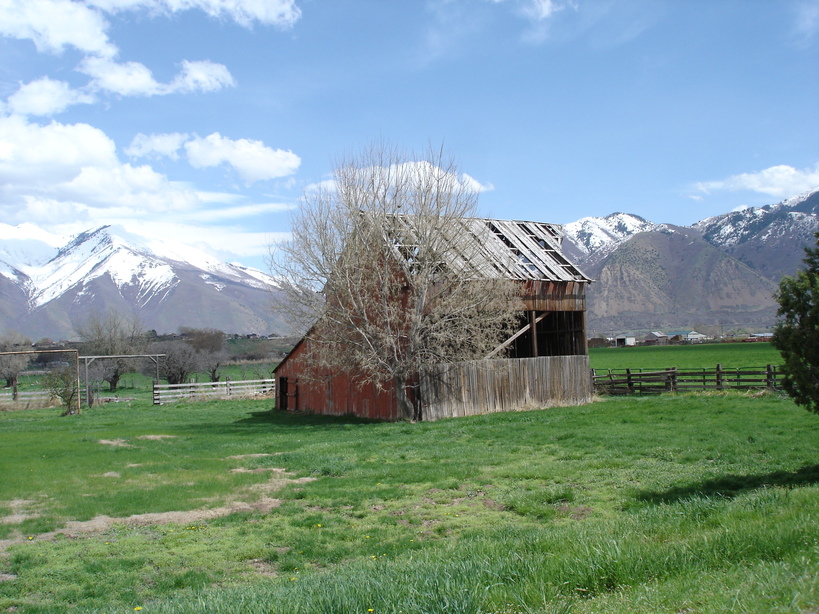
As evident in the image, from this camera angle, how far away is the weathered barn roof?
25.4 m

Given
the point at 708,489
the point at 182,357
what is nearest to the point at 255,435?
the point at 708,489

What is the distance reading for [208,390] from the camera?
45.8 meters

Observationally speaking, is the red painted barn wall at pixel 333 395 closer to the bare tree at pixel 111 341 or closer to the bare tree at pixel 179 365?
the bare tree at pixel 179 365

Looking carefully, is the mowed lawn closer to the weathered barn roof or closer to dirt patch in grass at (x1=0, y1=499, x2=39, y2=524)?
dirt patch in grass at (x1=0, y1=499, x2=39, y2=524)

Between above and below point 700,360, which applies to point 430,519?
above

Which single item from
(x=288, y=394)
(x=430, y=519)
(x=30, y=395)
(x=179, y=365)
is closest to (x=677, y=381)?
(x=288, y=394)

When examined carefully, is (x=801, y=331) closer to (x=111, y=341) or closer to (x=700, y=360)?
(x=700, y=360)

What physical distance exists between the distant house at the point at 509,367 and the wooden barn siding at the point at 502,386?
0.13 ft

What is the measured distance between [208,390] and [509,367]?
87.1 feet

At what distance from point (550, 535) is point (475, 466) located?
22.0ft

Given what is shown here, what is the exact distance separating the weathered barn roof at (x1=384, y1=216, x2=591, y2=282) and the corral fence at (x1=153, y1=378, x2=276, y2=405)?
21990mm

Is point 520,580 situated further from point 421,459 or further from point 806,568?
point 421,459

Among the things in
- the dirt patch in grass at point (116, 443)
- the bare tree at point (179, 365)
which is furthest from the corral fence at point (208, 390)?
the dirt patch in grass at point (116, 443)

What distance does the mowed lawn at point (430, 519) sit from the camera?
16.1 feet
